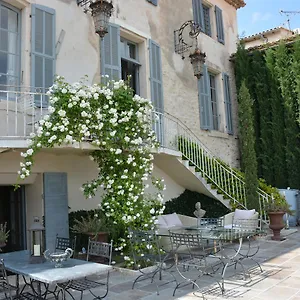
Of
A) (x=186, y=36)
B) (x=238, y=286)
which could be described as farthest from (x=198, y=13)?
(x=238, y=286)

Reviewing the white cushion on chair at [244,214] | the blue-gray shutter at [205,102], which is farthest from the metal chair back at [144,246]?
the blue-gray shutter at [205,102]

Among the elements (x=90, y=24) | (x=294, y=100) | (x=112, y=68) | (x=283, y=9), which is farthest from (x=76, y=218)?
(x=283, y=9)

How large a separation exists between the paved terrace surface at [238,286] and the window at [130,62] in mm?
5375

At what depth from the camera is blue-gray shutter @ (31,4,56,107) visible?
280 inches

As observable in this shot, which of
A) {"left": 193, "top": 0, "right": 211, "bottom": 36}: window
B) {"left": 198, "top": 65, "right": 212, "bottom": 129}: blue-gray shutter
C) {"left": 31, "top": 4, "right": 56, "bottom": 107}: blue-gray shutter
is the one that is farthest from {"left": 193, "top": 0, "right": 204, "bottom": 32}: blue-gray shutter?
{"left": 31, "top": 4, "right": 56, "bottom": 107}: blue-gray shutter

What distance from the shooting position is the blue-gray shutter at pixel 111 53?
8.48m

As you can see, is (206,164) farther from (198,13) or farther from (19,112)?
(198,13)

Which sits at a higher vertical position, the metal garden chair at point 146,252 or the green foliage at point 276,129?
the green foliage at point 276,129

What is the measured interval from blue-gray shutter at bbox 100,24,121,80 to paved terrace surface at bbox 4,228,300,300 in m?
4.59

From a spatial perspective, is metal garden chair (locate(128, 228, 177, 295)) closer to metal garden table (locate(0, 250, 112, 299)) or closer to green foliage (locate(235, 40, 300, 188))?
metal garden table (locate(0, 250, 112, 299))

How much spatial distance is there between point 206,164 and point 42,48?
5.13 meters

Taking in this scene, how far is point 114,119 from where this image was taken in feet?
20.2

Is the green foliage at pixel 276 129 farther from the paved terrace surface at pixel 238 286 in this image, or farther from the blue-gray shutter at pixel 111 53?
the blue-gray shutter at pixel 111 53

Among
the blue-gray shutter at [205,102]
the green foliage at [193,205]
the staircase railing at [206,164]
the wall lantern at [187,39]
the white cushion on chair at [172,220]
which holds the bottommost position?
the white cushion on chair at [172,220]
